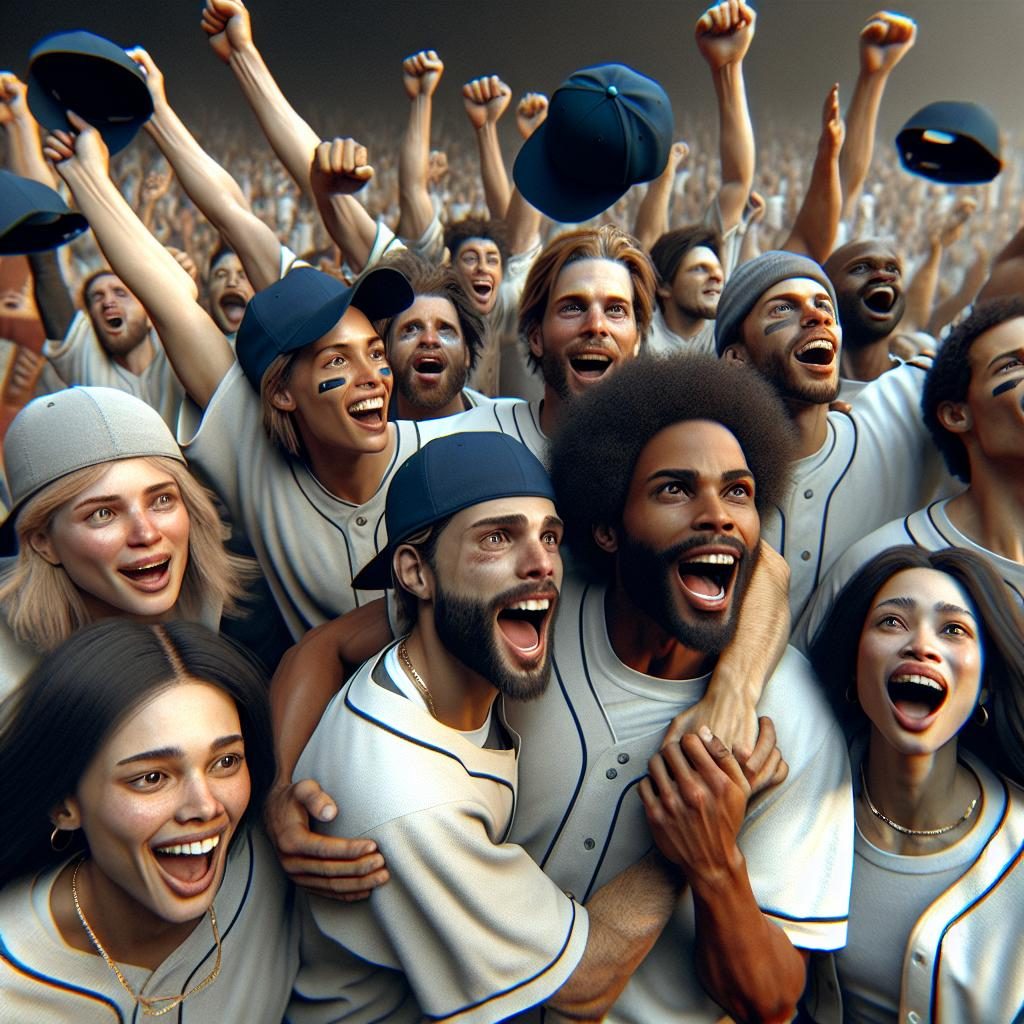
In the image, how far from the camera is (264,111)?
144 inches

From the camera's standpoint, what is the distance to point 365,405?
2.81 meters

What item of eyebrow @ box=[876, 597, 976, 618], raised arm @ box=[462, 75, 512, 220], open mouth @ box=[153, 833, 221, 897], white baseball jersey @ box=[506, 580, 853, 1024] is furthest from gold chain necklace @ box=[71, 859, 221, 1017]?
raised arm @ box=[462, 75, 512, 220]

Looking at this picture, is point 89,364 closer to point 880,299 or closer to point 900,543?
point 880,299

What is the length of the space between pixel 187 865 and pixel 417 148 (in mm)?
3730

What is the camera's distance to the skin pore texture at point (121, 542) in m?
2.32

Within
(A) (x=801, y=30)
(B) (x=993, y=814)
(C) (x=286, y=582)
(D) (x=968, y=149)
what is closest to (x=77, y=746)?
(C) (x=286, y=582)

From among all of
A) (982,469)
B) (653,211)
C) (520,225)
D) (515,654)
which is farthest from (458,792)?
(653,211)

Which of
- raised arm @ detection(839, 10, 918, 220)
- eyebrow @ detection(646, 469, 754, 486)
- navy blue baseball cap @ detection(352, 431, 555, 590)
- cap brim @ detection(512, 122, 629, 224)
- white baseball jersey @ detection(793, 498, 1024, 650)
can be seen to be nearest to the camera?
navy blue baseball cap @ detection(352, 431, 555, 590)

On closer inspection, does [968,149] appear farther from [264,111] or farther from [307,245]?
[307,245]

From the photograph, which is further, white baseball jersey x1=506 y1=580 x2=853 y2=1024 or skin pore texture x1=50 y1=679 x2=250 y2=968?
white baseball jersey x1=506 y1=580 x2=853 y2=1024

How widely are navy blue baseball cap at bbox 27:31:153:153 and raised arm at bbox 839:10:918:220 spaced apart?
9.40 ft

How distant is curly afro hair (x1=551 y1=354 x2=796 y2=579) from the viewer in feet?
8.02

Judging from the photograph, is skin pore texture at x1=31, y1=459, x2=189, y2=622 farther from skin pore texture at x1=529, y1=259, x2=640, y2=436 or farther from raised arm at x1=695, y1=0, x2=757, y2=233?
raised arm at x1=695, y1=0, x2=757, y2=233

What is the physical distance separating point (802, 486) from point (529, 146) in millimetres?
1699
